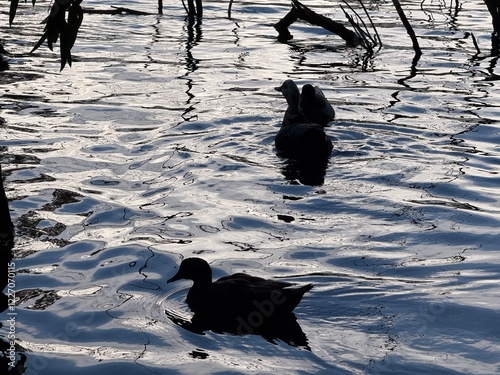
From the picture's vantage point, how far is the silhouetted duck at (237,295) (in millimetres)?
7965

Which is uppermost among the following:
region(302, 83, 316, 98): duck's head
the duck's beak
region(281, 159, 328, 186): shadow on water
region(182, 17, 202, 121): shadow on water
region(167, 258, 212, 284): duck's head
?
region(302, 83, 316, 98): duck's head

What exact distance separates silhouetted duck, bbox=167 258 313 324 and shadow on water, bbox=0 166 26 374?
1.48 metres

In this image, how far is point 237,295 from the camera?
8.23 metres

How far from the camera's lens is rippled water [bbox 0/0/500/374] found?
7.73 m

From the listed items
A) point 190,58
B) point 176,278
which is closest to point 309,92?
point 190,58

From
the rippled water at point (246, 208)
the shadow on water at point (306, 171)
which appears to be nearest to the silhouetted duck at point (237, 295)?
the rippled water at point (246, 208)

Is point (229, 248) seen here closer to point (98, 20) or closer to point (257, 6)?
point (98, 20)

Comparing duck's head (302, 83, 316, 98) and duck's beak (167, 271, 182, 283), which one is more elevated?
duck's head (302, 83, 316, 98)

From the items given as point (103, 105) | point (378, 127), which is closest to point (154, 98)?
point (103, 105)

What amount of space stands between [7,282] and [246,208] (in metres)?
3.24

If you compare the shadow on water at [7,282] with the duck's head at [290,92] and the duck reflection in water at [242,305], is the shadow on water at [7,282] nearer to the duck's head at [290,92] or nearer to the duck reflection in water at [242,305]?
the duck reflection in water at [242,305]

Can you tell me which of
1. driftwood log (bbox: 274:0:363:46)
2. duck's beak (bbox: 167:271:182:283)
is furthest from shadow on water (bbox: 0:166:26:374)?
driftwood log (bbox: 274:0:363:46)

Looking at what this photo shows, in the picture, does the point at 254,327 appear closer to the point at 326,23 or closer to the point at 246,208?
the point at 246,208

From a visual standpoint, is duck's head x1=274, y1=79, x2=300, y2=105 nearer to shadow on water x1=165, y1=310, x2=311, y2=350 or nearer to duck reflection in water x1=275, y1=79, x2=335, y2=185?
duck reflection in water x1=275, y1=79, x2=335, y2=185
